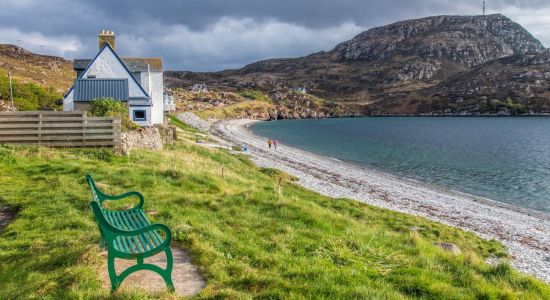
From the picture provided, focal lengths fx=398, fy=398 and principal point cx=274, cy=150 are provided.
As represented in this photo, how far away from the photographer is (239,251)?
9.08 meters

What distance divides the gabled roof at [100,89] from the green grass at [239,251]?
54.5 feet

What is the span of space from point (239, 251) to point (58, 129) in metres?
16.4

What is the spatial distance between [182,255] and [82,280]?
2.25 metres

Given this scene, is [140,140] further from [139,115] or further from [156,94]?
[156,94]

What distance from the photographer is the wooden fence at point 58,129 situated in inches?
817

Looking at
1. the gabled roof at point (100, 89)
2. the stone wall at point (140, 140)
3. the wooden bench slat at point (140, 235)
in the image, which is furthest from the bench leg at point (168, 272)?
the gabled roof at point (100, 89)

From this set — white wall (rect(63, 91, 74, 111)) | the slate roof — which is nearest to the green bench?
white wall (rect(63, 91, 74, 111))

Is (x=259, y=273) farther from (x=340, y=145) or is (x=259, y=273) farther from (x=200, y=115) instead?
(x=200, y=115)

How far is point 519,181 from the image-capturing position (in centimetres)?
4900

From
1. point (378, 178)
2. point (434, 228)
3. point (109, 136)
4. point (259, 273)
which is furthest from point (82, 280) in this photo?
point (378, 178)

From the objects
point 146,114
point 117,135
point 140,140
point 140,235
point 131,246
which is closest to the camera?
point 131,246

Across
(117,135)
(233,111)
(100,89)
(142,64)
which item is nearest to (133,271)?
(117,135)

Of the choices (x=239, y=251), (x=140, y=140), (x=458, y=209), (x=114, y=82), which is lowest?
(x=458, y=209)

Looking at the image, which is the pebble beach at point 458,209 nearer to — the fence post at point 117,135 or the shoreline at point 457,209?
the shoreline at point 457,209
